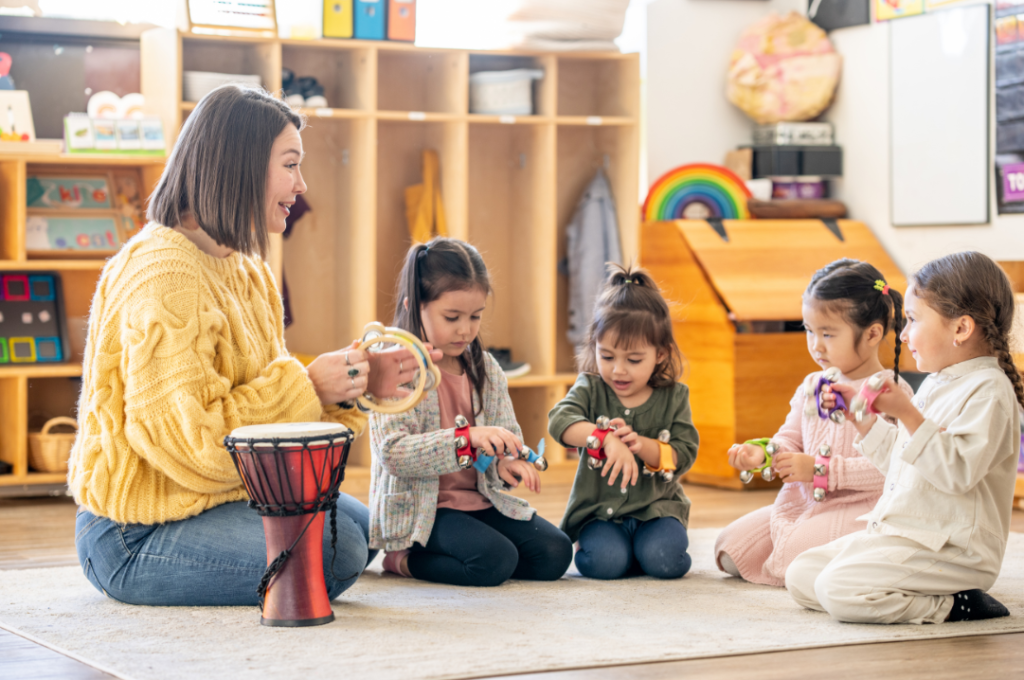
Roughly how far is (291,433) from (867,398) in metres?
1.03

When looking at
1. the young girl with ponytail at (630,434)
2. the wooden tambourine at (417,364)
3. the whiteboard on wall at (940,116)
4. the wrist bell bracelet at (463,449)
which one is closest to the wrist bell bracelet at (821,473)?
the young girl with ponytail at (630,434)

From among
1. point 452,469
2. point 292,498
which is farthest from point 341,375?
point 452,469

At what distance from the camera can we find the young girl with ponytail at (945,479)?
219 centimetres

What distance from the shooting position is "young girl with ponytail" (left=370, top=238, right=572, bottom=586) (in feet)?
8.57

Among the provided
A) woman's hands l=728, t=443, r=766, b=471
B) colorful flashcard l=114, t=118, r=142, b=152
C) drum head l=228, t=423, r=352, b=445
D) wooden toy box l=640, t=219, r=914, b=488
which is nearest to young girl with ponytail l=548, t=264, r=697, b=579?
woman's hands l=728, t=443, r=766, b=471

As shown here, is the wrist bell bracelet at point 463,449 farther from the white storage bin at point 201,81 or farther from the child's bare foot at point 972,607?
the white storage bin at point 201,81

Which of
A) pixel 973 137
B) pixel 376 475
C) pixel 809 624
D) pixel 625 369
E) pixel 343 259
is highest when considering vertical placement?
pixel 973 137

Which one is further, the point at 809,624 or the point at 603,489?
the point at 603,489

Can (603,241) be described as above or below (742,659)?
above

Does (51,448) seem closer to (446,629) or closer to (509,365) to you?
(509,365)

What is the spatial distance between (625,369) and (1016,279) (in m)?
1.94

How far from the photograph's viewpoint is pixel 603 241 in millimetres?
4633

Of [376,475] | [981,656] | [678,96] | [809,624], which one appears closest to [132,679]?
[376,475]

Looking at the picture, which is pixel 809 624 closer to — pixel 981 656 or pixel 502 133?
pixel 981 656
